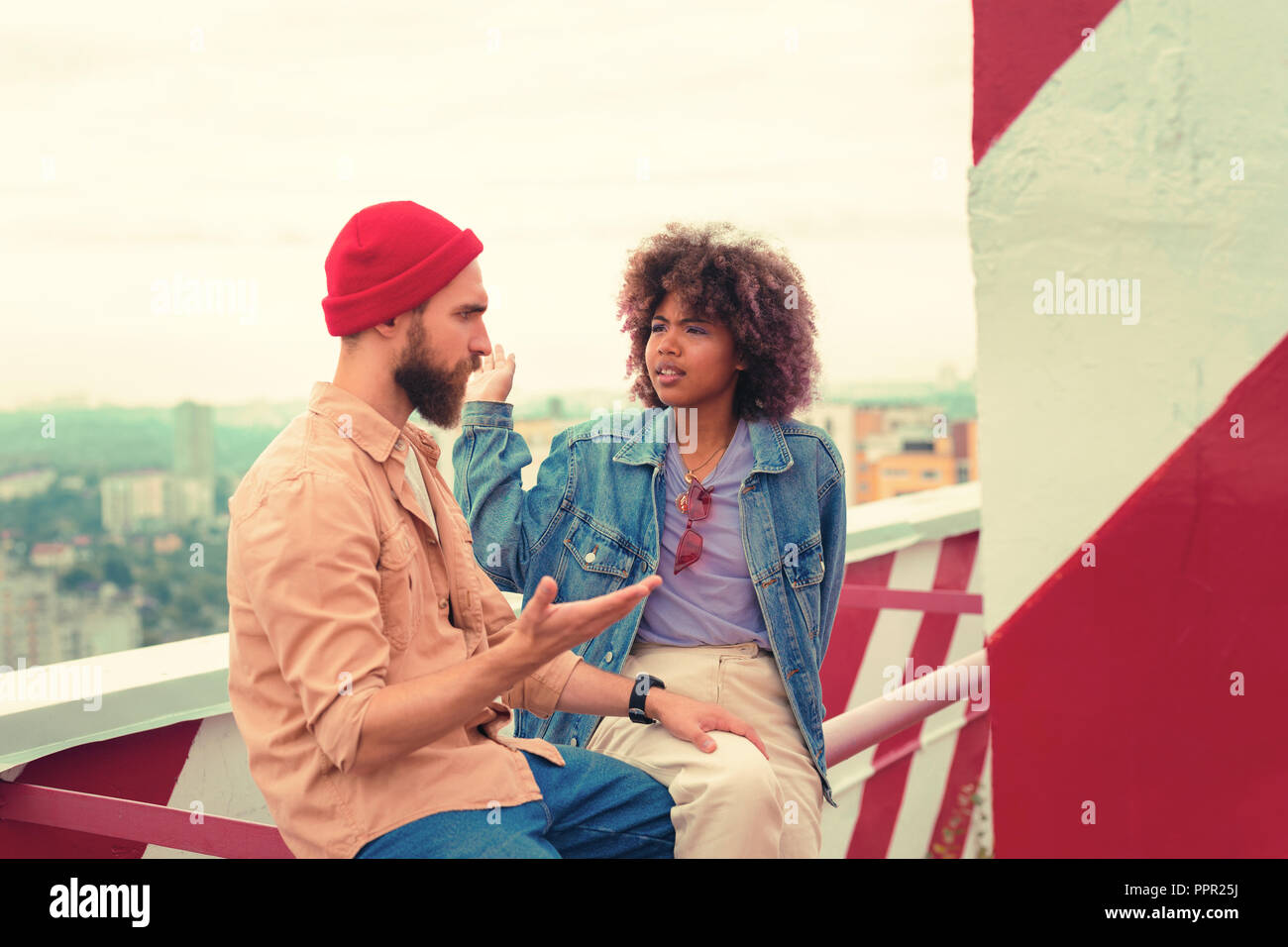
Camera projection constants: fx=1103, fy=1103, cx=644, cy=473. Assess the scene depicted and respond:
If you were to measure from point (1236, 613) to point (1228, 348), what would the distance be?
289mm

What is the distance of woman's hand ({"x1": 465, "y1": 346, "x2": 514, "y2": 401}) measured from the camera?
2.37 meters

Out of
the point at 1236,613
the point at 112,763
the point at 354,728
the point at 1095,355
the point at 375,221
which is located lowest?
the point at 112,763

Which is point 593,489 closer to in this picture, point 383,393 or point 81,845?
point 383,393

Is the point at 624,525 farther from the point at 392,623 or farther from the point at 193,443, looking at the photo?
the point at 193,443

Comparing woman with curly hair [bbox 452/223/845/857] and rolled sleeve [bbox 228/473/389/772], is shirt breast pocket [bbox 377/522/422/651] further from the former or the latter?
woman with curly hair [bbox 452/223/845/857]

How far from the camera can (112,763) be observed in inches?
86.4

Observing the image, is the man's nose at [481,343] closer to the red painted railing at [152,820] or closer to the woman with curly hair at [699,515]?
the woman with curly hair at [699,515]

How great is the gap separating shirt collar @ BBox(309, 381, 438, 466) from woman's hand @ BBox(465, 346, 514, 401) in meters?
0.61

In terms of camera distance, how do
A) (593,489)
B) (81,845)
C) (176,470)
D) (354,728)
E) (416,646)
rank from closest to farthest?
(354,728)
(416,646)
(81,845)
(593,489)
(176,470)

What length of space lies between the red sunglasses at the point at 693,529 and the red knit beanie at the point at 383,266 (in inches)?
35.5

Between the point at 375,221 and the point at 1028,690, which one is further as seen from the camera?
the point at 375,221

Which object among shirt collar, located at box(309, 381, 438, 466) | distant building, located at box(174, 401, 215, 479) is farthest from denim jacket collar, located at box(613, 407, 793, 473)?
distant building, located at box(174, 401, 215, 479)

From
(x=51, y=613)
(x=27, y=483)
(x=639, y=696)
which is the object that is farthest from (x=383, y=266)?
(x=51, y=613)
